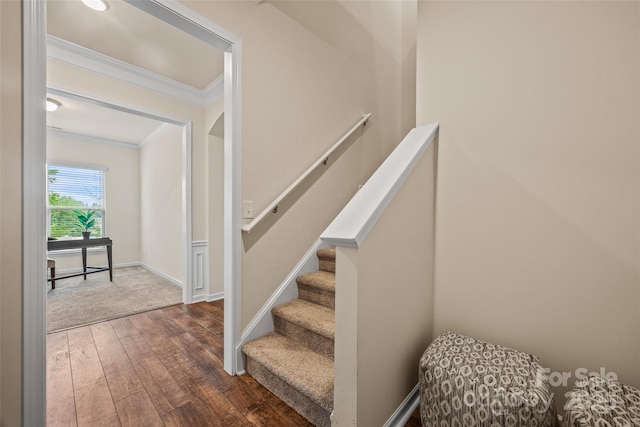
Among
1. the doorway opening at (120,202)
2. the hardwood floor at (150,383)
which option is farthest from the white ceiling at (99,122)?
the hardwood floor at (150,383)

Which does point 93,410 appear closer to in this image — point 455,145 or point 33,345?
point 33,345

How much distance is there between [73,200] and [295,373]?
19.5 ft

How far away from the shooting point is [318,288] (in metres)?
1.92

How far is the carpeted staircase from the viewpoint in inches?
51.5

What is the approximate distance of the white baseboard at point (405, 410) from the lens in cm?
121

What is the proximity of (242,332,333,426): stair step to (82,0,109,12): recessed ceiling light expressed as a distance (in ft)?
A: 8.90

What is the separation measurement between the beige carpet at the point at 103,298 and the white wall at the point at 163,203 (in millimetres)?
305

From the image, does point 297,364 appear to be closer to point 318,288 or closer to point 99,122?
point 318,288

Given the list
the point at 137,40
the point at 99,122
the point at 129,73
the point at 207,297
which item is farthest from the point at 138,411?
the point at 99,122

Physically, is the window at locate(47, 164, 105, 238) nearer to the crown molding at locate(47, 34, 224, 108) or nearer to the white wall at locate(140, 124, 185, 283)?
the white wall at locate(140, 124, 185, 283)

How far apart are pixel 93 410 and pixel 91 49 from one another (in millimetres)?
3059

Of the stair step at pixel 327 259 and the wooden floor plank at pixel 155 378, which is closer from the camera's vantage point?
the wooden floor plank at pixel 155 378

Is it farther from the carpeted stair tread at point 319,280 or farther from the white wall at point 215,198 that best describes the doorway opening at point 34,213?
the white wall at point 215,198

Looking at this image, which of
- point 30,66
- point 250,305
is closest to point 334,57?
point 30,66
